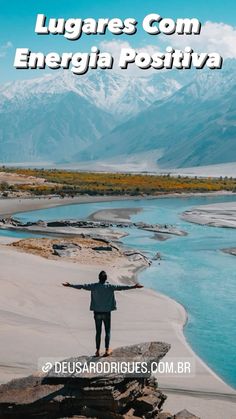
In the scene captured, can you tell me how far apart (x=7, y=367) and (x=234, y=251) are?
2711cm

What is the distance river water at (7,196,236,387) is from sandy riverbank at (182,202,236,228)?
1989 mm

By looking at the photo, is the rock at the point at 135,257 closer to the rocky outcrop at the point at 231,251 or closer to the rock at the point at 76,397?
the rocky outcrop at the point at 231,251

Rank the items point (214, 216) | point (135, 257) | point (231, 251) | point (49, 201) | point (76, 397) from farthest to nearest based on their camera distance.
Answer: point (49, 201) < point (214, 216) < point (231, 251) < point (135, 257) < point (76, 397)

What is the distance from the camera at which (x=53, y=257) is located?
110 feet

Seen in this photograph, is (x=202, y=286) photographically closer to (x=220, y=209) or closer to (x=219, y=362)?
(x=219, y=362)

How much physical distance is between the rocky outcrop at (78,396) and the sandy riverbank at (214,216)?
4718 cm

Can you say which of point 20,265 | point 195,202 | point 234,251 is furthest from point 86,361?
point 195,202

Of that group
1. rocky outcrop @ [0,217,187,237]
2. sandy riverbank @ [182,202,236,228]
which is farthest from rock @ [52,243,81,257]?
sandy riverbank @ [182,202,236,228]

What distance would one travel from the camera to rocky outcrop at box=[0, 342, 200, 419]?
10.6 metres

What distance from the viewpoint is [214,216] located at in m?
66.8

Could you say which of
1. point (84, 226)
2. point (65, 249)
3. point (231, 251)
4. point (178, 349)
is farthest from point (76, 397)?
point (84, 226)

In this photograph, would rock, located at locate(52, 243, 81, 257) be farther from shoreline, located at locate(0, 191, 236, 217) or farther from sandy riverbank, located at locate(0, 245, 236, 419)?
→ shoreline, located at locate(0, 191, 236, 217)

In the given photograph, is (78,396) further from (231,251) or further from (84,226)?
(84,226)

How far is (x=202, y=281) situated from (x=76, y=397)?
2023 cm
